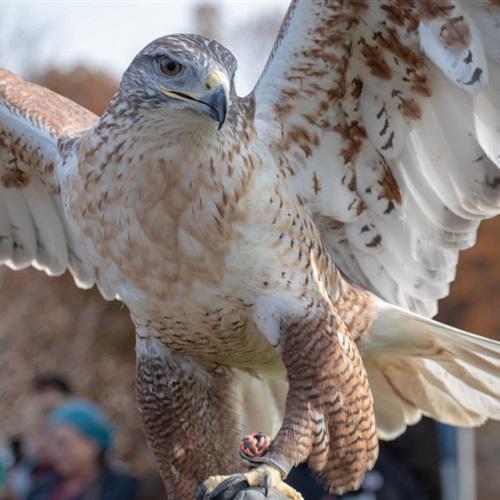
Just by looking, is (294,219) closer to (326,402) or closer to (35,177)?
(326,402)

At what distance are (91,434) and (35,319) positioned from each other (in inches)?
430

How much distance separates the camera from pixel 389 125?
5.34m

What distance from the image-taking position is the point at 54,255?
663cm

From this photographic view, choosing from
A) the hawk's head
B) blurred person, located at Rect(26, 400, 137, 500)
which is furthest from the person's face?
the hawk's head

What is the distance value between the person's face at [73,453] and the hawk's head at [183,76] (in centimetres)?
306

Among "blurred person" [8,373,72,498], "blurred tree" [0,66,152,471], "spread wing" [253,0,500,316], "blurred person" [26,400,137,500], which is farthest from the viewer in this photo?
"blurred tree" [0,66,152,471]

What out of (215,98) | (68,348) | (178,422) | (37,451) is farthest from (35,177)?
(68,348)

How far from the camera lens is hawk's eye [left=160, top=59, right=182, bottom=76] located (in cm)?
446

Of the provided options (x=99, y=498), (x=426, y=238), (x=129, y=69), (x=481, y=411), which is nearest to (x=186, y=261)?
(x=129, y=69)

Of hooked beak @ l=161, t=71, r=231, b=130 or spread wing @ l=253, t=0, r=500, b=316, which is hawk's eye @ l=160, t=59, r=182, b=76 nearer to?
hooked beak @ l=161, t=71, r=231, b=130

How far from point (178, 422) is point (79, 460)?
2.00 metres

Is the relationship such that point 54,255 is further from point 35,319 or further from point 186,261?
point 35,319

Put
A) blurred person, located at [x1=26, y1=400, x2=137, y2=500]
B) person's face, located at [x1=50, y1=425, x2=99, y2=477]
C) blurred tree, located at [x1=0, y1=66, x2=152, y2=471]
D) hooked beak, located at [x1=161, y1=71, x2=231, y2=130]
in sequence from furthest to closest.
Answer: blurred tree, located at [x1=0, y1=66, x2=152, y2=471] < person's face, located at [x1=50, y1=425, x2=99, y2=477] < blurred person, located at [x1=26, y1=400, x2=137, y2=500] < hooked beak, located at [x1=161, y1=71, x2=231, y2=130]

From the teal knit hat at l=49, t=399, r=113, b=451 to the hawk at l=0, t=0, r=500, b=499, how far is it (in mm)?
1633
